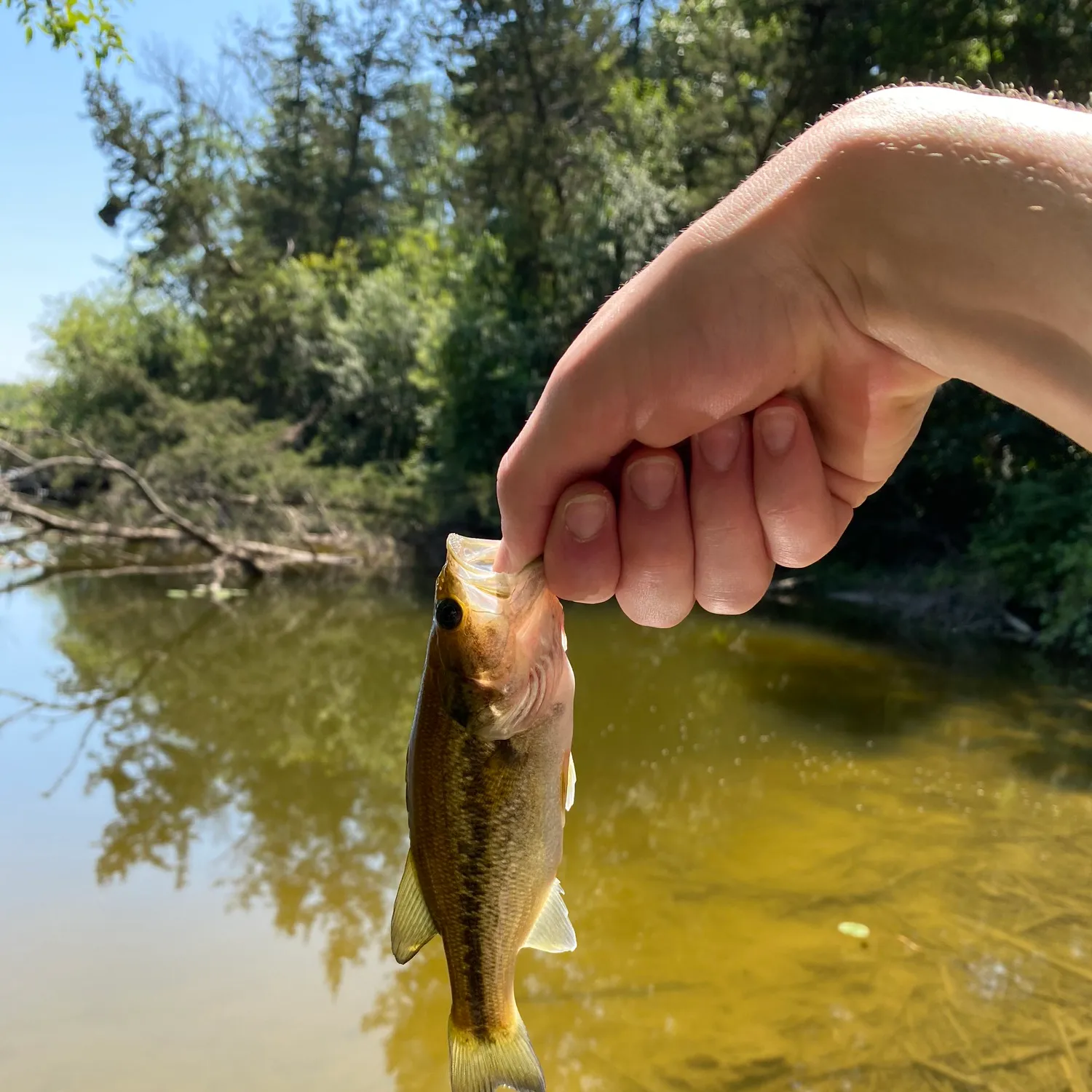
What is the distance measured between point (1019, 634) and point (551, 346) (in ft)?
32.4

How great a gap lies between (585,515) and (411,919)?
3.03 feet

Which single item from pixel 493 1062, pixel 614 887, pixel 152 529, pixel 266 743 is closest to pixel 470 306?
pixel 152 529

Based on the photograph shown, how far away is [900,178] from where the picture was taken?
125 cm

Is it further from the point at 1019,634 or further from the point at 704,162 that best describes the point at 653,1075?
the point at 704,162

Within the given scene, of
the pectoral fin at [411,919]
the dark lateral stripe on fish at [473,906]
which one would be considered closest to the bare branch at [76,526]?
the pectoral fin at [411,919]

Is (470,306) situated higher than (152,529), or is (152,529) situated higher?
(470,306)

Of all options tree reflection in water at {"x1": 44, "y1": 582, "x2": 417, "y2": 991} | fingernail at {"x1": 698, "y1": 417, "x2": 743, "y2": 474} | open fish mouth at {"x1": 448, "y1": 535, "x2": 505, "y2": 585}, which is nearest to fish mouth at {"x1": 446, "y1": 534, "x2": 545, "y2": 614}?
open fish mouth at {"x1": 448, "y1": 535, "x2": 505, "y2": 585}

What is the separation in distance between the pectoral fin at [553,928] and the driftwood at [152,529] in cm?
1309

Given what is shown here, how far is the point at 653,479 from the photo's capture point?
1647 millimetres

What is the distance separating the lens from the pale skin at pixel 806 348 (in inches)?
46.8

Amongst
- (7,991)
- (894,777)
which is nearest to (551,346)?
(894,777)

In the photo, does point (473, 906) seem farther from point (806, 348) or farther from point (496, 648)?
point (806, 348)

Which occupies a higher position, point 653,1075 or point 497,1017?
point 497,1017

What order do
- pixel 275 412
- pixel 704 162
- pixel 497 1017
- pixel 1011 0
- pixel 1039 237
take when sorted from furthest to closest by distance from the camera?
pixel 275 412 → pixel 704 162 → pixel 1011 0 → pixel 497 1017 → pixel 1039 237
